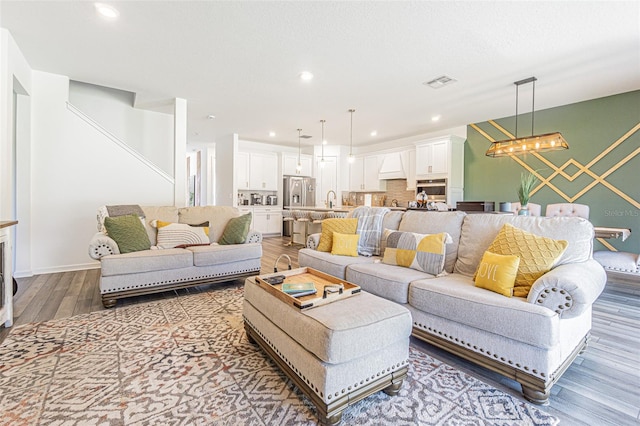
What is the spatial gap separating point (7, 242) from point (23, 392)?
1.42 m

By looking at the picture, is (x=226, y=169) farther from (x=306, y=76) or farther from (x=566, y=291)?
(x=566, y=291)

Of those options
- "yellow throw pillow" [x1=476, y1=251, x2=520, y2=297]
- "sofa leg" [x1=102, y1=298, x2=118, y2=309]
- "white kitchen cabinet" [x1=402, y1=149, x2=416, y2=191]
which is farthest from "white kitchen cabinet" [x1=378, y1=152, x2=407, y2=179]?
"sofa leg" [x1=102, y1=298, x2=118, y2=309]

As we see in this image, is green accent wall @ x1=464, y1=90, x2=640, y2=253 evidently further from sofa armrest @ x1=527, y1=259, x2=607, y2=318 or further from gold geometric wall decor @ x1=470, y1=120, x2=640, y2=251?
sofa armrest @ x1=527, y1=259, x2=607, y2=318

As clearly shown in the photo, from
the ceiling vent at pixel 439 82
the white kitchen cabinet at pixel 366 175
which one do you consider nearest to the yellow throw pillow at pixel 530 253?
the ceiling vent at pixel 439 82

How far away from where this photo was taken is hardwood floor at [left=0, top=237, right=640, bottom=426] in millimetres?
1567

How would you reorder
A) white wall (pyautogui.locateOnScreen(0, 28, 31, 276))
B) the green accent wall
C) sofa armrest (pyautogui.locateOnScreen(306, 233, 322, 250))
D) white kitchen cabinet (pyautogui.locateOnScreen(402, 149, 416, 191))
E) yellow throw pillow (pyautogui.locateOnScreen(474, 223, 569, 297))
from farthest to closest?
white kitchen cabinet (pyautogui.locateOnScreen(402, 149, 416, 191)) → the green accent wall → sofa armrest (pyautogui.locateOnScreen(306, 233, 322, 250)) → white wall (pyautogui.locateOnScreen(0, 28, 31, 276)) → yellow throw pillow (pyautogui.locateOnScreen(474, 223, 569, 297))

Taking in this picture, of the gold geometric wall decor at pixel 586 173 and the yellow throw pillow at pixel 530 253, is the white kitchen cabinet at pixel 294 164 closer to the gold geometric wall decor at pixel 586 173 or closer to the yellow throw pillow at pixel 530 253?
the gold geometric wall decor at pixel 586 173

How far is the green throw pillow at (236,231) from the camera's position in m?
3.78

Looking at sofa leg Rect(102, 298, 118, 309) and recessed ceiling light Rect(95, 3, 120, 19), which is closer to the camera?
recessed ceiling light Rect(95, 3, 120, 19)

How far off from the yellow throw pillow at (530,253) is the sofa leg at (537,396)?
1.73 feet

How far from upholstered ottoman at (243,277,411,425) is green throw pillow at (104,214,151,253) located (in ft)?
7.18

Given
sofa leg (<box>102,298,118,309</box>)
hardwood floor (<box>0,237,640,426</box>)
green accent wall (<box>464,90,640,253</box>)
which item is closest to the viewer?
hardwood floor (<box>0,237,640,426</box>)

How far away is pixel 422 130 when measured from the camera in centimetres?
678

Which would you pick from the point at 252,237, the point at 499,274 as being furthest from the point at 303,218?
the point at 499,274
